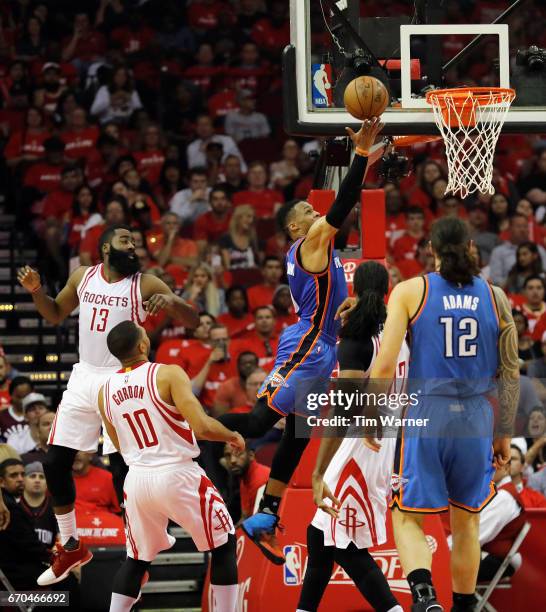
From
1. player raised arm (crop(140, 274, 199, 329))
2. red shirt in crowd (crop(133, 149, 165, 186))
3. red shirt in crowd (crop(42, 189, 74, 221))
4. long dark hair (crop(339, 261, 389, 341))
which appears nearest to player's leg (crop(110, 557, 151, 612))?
player raised arm (crop(140, 274, 199, 329))

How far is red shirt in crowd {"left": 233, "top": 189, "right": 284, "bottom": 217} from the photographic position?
15.5 m

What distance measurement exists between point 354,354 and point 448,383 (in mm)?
927

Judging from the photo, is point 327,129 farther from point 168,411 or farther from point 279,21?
point 279,21

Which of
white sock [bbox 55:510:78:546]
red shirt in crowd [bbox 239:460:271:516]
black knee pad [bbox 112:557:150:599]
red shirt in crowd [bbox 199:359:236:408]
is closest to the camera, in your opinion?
black knee pad [bbox 112:557:150:599]

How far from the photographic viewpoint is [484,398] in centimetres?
683

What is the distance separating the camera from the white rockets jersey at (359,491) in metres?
7.70

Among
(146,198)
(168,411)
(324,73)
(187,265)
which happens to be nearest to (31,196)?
(146,198)

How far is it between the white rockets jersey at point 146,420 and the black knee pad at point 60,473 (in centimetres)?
101

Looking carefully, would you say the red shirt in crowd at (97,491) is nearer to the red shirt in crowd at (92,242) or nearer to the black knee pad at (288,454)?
the black knee pad at (288,454)

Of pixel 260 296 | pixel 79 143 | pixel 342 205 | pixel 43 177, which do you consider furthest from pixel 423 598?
pixel 79 143

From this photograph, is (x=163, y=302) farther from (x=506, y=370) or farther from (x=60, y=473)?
(x=506, y=370)

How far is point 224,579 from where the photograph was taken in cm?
762

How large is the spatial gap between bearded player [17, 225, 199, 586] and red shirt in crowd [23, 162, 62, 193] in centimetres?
743

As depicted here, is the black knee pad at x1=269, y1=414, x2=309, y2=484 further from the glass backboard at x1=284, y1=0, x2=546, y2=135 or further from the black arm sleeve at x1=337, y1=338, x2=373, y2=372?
the glass backboard at x1=284, y1=0, x2=546, y2=135
